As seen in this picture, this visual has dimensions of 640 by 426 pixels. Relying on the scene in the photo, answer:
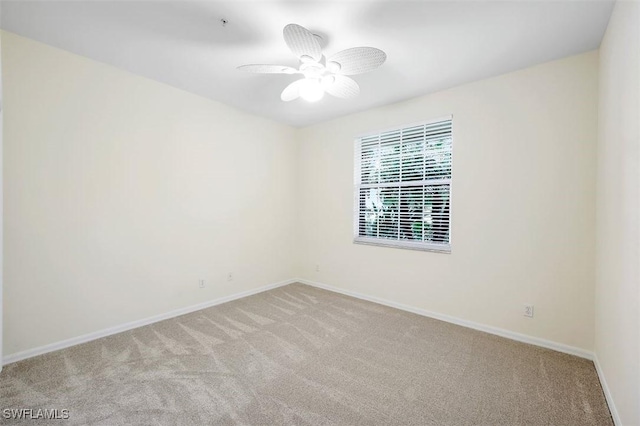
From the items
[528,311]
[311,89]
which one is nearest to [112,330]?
[311,89]

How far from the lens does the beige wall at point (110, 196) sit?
2.21 m

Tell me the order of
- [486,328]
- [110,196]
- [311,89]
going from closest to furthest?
[311,89]
[110,196]
[486,328]

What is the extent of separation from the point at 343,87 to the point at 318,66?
1.07 ft

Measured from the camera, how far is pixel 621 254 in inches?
61.1

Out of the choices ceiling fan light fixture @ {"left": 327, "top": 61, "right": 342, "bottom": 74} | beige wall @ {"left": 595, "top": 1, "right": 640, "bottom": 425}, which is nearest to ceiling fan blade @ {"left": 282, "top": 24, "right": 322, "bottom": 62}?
ceiling fan light fixture @ {"left": 327, "top": 61, "right": 342, "bottom": 74}

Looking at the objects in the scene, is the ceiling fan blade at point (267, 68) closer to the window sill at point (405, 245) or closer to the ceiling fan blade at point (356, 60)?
the ceiling fan blade at point (356, 60)

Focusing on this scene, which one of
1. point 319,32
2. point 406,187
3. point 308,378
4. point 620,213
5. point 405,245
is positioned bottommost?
point 308,378

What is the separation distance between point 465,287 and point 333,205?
2041mm

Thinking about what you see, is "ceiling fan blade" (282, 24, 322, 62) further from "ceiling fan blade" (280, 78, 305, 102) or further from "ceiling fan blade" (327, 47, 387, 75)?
"ceiling fan blade" (280, 78, 305, 102)

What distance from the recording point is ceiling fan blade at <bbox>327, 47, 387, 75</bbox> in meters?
1.78

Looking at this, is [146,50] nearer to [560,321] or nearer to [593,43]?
[593,43]

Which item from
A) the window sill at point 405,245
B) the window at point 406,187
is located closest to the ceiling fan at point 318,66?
the window at point 406,187

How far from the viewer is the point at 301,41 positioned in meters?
1.73

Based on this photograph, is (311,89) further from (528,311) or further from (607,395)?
(607,395)
